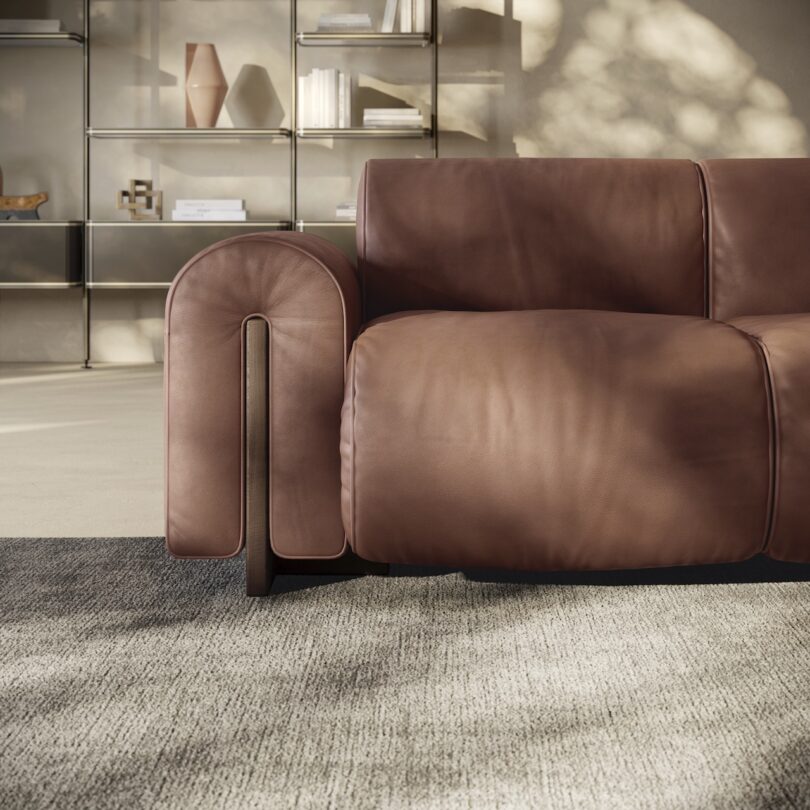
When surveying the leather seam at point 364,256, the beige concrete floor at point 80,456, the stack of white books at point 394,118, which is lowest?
the beige concrete floor at point 80,456

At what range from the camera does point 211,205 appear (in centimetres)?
453

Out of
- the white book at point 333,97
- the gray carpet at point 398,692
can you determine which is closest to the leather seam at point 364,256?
the gray carpet at point 398,692

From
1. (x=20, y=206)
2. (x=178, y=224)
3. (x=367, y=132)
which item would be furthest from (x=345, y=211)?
→ (x=20, y=206)

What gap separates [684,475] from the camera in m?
1.27

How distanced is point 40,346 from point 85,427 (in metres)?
2.14

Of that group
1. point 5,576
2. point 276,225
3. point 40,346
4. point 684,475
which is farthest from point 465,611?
point 40,346

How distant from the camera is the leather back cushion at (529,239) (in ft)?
5.99

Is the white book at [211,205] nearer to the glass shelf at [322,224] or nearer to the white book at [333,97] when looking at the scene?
the glass shelf at [322,224]

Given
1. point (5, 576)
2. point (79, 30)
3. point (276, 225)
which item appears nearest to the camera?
point (5, 576)

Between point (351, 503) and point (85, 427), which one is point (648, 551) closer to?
point (351, 503)

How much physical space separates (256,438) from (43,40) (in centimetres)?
392

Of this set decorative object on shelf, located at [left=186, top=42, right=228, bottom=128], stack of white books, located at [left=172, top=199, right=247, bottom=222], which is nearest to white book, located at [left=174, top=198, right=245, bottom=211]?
stack of white books, located at [left=172, top=199, right=247, bottom=222]

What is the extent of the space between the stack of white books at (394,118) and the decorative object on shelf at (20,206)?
1.51m

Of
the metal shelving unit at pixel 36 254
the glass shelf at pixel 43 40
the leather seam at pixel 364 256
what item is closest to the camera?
the leather seam at pixel 364 256
